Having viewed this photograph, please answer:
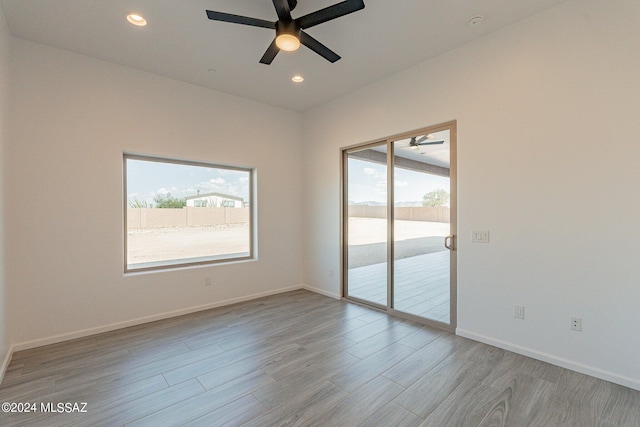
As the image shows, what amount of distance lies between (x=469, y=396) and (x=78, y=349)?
3589 millimetres

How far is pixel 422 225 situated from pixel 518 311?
4.35 feet

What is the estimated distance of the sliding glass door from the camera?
3.37m

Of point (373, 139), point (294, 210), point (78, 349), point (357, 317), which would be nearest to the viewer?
point (78, 349)

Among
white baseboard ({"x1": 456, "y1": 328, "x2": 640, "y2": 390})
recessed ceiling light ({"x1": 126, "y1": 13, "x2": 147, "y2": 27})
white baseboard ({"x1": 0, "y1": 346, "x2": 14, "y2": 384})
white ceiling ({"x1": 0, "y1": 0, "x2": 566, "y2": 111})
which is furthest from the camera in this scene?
recessed ceiling light ({"x1": 126, "y1": 13, "x2": 147, "y2": 27})

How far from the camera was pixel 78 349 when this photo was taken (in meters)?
2.87

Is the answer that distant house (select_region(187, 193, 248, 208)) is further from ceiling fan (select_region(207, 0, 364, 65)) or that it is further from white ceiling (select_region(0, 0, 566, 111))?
ceiling fan (select_region(207, 0, 364, 65))

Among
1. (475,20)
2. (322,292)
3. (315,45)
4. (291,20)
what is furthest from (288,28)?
(322,292)

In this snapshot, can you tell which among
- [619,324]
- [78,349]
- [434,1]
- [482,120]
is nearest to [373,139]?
[482,120]

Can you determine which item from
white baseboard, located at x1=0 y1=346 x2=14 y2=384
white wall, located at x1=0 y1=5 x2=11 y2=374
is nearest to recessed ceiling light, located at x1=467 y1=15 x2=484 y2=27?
white wall, located at x1=0 y1=5 x2=11 y2=374

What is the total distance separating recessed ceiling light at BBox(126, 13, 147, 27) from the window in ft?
5.13

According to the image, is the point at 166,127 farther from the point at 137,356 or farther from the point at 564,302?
the point at 564,302

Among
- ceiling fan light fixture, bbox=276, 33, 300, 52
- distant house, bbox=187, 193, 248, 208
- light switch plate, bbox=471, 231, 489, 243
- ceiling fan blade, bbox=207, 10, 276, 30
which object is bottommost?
light switch plate, bbox=471, 231, 489, 243

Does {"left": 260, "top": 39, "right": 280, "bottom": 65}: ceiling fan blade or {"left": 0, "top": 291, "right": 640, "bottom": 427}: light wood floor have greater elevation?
{"left": 260, "top": 39, "right": 280, "bottom": 65}: ceiling fan blade

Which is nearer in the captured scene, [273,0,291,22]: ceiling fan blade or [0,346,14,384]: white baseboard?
[273,0,291,22]: ceiling fan blade
